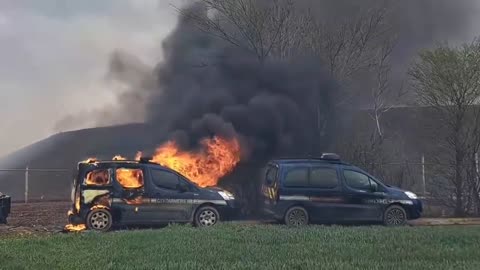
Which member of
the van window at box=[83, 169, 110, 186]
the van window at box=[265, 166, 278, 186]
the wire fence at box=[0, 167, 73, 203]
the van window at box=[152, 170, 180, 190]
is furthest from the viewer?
the wire fence at box=[0, 167, 73, 203]

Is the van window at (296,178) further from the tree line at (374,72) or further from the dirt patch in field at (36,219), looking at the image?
the dirt patch in field at (36,219)

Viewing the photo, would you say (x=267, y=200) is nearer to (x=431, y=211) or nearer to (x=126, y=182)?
(x=126, y=182)

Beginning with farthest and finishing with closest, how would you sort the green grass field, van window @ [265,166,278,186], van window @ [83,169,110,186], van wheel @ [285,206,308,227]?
van window @ [265,166,278,186] → van wheel @ [285,206,308,227] → van window @ [83,169,110,186] → the green grass field

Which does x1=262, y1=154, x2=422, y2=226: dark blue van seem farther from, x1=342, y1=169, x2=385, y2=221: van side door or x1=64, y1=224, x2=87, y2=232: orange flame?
x1=64, y1=224, x2=87, y2=232: orange flame

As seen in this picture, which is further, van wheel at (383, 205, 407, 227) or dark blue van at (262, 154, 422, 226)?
van wheel at (383, 205, 407, 227)

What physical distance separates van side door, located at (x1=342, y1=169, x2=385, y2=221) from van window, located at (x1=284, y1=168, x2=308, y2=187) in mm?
1019

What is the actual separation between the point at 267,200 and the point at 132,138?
14398mm

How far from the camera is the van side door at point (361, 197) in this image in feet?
45.1

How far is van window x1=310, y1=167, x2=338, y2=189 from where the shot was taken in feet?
45.2

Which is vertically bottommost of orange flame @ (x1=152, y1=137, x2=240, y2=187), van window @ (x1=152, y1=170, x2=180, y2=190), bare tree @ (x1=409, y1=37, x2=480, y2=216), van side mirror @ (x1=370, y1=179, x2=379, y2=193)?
van side mirror @ (x1=370, y1=179, x2=379, y2=193)

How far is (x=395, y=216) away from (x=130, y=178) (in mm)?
6677

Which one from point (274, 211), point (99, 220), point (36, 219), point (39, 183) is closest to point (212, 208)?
point (274, 211)

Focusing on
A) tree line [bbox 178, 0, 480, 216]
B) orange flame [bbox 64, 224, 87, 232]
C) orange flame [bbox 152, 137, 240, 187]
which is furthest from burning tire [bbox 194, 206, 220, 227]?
tree line [bbox 178, 0, 480, 216]

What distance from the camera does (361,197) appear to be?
13805mm
